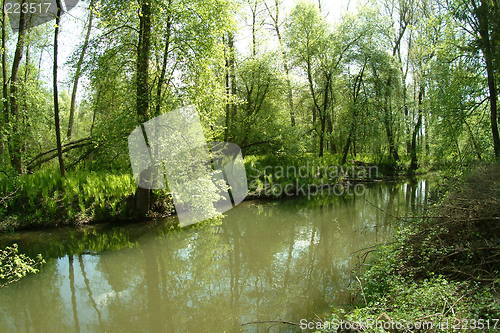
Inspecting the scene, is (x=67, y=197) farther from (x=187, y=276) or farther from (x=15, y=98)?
(x=187, y=276)

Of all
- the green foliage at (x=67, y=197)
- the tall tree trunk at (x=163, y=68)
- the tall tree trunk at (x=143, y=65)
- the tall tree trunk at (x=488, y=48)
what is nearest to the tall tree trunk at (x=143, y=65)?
the tall tree trunk at (x=143, y=65)

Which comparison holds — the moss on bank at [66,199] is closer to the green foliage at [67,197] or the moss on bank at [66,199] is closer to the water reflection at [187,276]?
the green foliage at [67,197]

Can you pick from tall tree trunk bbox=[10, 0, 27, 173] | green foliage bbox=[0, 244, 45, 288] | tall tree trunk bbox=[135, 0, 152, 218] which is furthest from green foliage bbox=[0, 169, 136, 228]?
green foliage bbox=[0, 244, 45, 288]

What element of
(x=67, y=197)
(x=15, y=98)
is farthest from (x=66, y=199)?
(x=15, y=98)

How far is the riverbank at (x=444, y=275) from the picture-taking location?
3225 mm

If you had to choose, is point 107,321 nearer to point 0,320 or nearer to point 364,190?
point 0,320

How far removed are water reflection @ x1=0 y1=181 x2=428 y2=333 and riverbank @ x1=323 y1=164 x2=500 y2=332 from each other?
0.88 m

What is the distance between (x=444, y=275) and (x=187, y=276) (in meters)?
4.49

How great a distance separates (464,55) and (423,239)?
6141 mm

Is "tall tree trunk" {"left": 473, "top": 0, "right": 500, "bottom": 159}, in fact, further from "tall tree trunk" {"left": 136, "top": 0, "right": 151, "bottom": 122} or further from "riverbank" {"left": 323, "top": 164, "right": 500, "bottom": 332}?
"tall tree trunk" {"left": 136, "top": 0, "right": 151, "bottom": 122}

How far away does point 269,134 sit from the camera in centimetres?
1684

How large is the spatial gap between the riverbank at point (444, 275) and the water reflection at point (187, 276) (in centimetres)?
88

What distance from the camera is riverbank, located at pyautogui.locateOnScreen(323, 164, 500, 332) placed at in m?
3.22

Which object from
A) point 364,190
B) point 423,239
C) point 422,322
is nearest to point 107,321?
point 422,322
